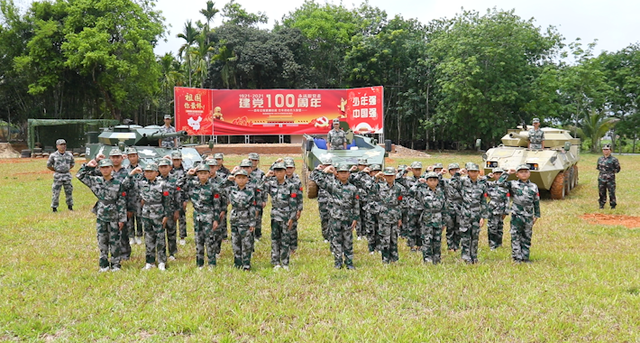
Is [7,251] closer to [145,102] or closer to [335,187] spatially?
[335,187]

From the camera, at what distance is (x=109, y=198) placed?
6164 millimetres

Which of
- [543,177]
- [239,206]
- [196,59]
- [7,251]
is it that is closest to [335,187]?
[239,206]

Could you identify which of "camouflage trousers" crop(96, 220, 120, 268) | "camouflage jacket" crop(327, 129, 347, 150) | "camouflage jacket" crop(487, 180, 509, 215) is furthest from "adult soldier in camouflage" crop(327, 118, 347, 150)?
"camouflage trousers" crop(96, 220, 120, 268)

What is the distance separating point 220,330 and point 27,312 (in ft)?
6.47

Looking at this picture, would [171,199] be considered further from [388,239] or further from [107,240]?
[388,239]

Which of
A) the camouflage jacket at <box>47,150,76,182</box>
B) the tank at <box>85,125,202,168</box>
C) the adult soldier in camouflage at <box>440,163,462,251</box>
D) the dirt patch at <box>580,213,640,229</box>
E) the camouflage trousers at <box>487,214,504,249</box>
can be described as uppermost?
the tank at <box>85,125,202,168</box>

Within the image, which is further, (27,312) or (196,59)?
(196,59)

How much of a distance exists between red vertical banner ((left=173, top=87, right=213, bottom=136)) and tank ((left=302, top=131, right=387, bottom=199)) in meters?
16.4

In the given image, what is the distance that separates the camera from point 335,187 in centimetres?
629

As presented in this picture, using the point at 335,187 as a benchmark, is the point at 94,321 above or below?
below

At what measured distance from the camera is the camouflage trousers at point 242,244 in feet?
20.0

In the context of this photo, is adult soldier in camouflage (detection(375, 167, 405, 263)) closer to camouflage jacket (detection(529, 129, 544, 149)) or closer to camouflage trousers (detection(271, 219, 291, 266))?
Result: camouflage trousers (detection(271, 219, 291, 266))

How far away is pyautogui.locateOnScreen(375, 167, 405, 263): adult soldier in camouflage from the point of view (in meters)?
6.55

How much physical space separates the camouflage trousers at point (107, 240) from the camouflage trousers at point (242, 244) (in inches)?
57.2
